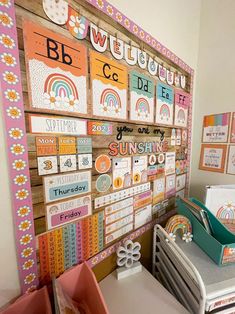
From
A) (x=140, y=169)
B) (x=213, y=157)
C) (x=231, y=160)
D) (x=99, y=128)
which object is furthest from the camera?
(x=213, y=157)

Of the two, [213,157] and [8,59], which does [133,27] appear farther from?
[213,157]

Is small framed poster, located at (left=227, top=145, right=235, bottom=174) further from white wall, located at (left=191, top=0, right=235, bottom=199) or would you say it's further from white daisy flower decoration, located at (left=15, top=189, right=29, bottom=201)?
white daisy flower decoration, located at (left=15, top=189, right=29, bottom=201)

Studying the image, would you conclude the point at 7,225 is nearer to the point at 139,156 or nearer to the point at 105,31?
the point at 139,156

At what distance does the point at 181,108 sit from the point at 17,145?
1.20 metres

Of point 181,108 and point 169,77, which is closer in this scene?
point 169,77

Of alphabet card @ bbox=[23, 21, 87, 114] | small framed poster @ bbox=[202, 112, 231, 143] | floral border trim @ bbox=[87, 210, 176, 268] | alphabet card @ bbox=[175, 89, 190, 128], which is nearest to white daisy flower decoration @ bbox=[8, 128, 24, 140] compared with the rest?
alphabet card @ bbox=[23, 21, 87, 114]

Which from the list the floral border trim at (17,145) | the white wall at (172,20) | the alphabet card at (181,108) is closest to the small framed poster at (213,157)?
the alphabet card at (181,108)

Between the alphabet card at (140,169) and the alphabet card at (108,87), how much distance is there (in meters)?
0.28

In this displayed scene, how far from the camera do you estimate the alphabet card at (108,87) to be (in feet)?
2.42

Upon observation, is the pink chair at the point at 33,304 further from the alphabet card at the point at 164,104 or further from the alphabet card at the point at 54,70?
the alphabet card at the point at 164,104

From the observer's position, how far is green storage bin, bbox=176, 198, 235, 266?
793 millimetres

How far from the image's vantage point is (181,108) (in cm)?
127

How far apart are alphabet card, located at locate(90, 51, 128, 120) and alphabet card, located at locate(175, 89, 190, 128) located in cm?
56

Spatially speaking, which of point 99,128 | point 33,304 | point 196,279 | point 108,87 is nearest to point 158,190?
point 196,279
